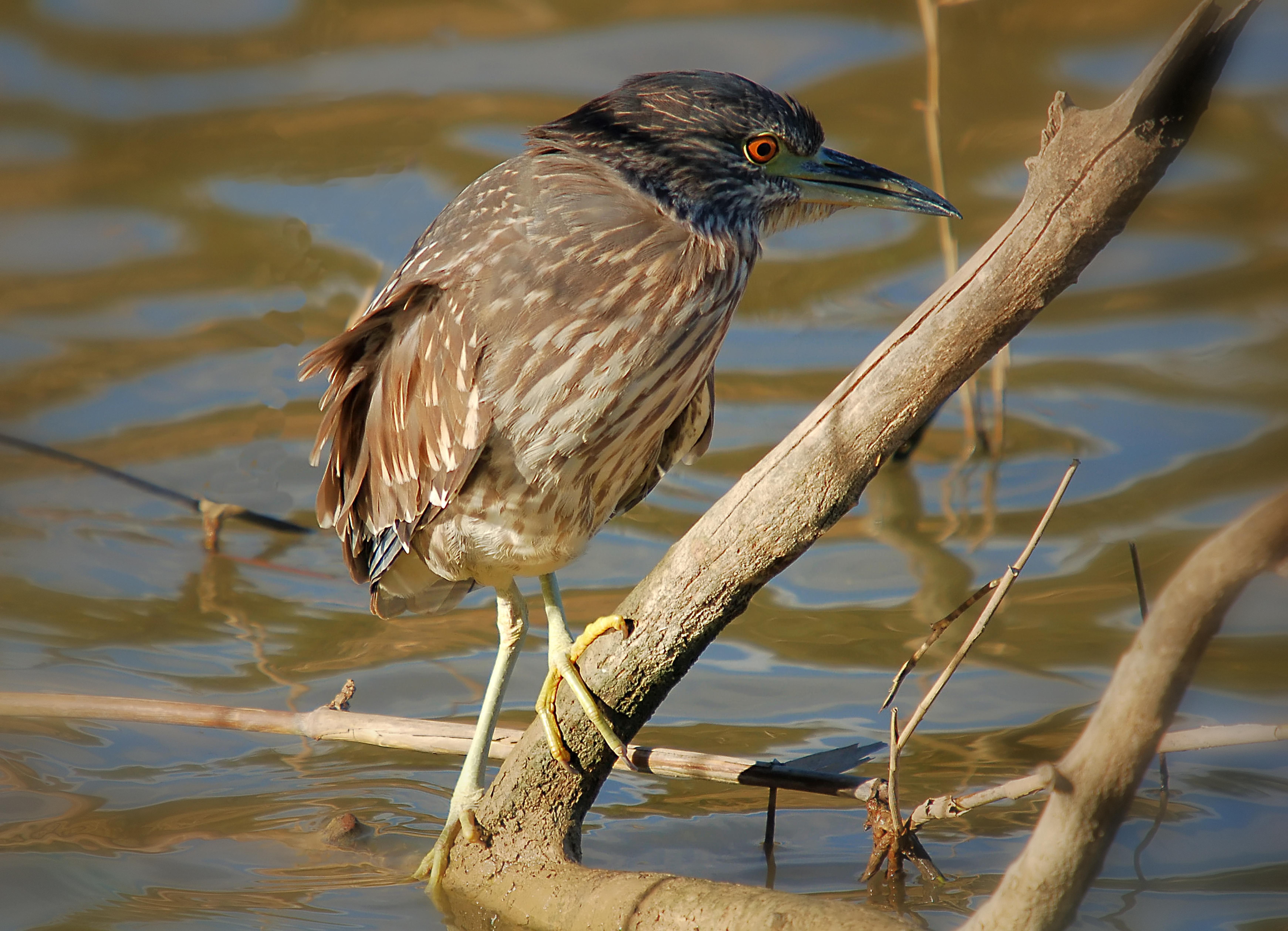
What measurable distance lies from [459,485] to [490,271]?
1.56 feet

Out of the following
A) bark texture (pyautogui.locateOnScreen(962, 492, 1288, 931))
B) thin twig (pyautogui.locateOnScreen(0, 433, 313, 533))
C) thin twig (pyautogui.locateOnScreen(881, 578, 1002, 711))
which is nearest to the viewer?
bark texture (pyautogui.locateOnScreen(962, 492, 1288, 931))

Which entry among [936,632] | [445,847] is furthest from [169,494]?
[936,632]

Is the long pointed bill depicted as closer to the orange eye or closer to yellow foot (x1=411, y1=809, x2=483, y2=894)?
the orange eye

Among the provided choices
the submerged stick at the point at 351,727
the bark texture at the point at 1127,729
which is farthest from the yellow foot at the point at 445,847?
the bark texture at the point at 1127,729

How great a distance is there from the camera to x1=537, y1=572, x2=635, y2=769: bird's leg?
278 centimetres

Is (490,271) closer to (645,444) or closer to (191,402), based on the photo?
(645,444)

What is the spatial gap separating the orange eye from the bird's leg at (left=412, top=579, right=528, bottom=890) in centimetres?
122

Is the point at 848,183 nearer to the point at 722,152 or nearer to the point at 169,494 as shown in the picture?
the point at 722,152

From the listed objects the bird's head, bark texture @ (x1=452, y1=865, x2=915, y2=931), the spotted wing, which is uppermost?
the bird's head

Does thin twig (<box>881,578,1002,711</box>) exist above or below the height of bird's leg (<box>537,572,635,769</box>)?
above

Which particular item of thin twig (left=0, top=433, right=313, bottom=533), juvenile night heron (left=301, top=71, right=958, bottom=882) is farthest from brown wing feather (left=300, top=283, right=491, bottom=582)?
thin twig (left=0, top=433, right=313, bottom=533)

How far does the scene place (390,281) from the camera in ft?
11.4

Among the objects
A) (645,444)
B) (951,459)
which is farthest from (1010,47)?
(645,444)

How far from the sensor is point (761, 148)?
2996 millimetres
